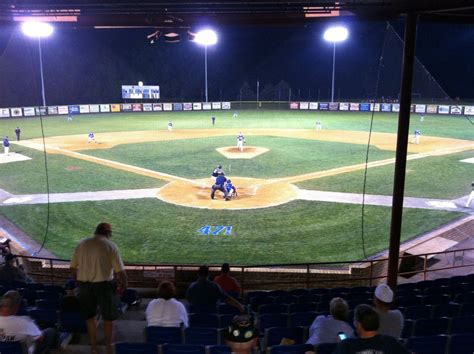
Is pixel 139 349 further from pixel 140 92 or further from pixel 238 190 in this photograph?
pixel 140 92

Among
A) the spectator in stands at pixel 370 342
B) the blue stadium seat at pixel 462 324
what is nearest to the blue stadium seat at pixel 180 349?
the spectator in stands at pixel 370 342

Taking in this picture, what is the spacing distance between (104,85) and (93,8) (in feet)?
182

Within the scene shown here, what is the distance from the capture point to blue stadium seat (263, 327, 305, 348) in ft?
20.9

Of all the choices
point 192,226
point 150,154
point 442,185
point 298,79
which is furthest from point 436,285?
point 298,79

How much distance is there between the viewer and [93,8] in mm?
15539

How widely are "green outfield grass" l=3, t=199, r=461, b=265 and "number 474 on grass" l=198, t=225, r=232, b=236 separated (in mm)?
276

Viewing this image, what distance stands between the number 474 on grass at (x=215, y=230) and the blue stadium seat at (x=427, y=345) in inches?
463

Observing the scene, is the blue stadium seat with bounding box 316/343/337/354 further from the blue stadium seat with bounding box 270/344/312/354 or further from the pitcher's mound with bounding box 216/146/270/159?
the pitcher's mound with bounding box 216/146/270/159

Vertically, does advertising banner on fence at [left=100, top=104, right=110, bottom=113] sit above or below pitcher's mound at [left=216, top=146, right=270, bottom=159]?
above

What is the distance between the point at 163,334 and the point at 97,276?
141 cm

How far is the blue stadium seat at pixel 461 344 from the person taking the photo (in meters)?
5.73

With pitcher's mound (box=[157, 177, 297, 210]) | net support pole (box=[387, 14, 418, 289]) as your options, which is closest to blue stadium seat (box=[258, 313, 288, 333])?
net support pole (box=[387, 14, 418, 289])

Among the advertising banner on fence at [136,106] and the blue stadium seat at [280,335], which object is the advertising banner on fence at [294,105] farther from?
the blue stadium seat at [280,335]

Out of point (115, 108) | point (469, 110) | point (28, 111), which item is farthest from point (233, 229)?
point (115, 108)
